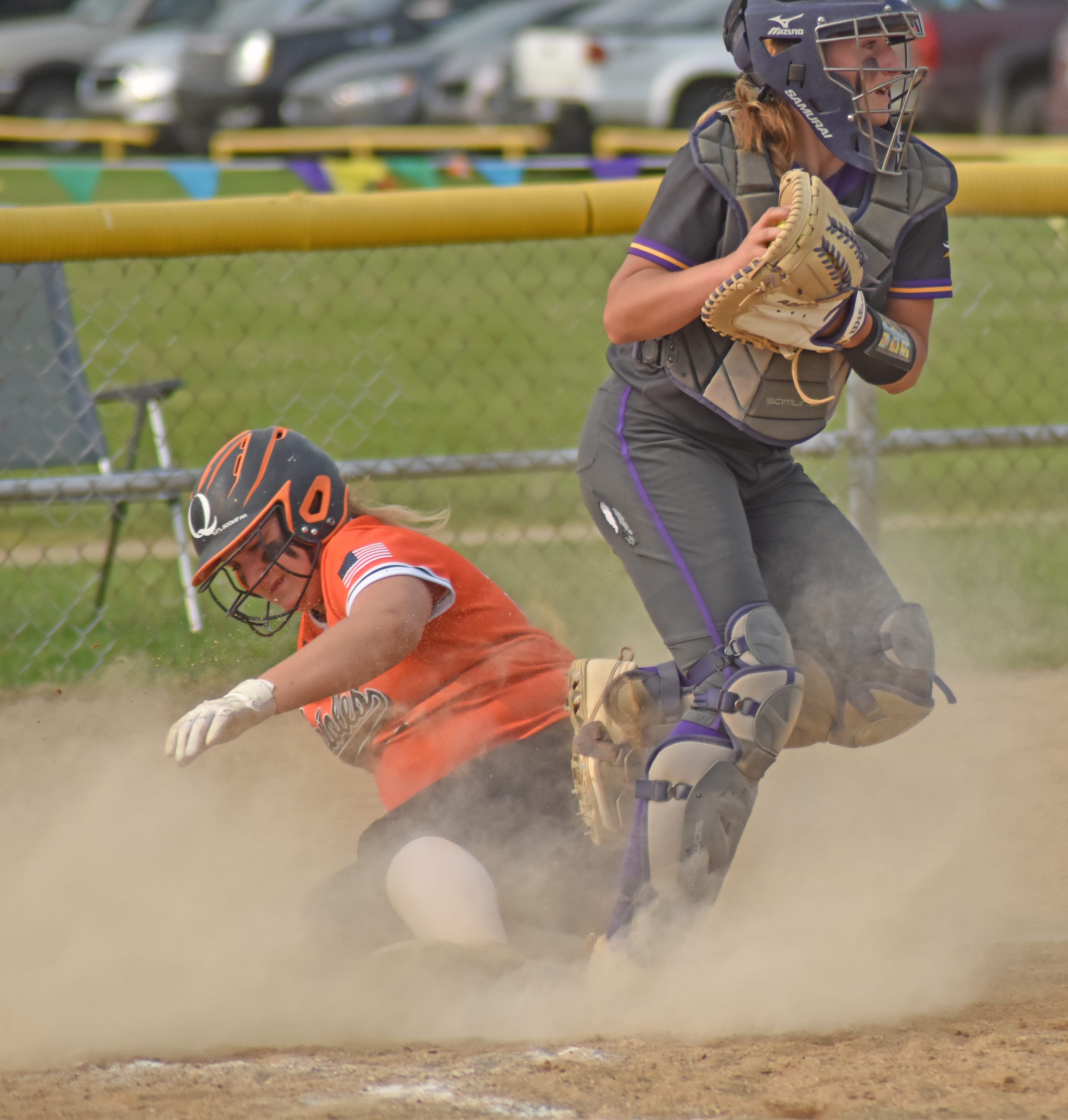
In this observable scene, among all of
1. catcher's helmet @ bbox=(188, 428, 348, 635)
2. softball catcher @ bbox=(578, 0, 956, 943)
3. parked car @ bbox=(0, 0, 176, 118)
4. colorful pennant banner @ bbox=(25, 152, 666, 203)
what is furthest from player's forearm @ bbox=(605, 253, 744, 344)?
parked car @ bbox=(0, 0, 176, 118)

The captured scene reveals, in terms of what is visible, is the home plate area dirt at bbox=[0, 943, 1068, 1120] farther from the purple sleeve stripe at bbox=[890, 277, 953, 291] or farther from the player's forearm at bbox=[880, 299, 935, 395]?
the purple sleeve stripe at bbox=[890, 277, 953, 291]

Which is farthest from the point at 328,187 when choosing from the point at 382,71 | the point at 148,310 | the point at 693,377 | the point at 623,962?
the point at 382,71

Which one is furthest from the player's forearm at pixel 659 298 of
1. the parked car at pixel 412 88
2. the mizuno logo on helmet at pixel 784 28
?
the parked car at pixel 412 88

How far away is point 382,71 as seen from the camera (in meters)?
17.5

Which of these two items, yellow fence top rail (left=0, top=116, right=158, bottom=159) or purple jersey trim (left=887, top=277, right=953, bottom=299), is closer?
purple jersey trim (left=887, top=277, right=953, bottom=299)

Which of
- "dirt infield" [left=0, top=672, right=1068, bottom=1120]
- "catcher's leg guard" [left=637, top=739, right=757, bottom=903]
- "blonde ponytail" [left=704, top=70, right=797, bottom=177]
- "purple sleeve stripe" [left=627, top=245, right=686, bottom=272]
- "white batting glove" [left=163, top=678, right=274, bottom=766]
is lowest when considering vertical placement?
"dirt infield" [left=0, top=672, right=1068, bottom=1120]

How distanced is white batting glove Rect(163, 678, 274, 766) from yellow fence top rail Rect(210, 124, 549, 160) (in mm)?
12935

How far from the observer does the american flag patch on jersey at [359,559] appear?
10.8 feet

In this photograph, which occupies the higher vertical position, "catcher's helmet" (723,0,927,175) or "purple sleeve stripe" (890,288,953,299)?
"catcher's helmet" (723,0,927,175)

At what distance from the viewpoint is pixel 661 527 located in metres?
3.23

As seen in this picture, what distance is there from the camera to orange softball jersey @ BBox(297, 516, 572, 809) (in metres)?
3.41

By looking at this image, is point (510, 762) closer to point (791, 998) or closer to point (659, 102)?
point (791, 998)

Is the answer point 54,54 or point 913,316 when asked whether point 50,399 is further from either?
point 54,54

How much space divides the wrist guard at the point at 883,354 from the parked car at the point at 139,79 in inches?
627
